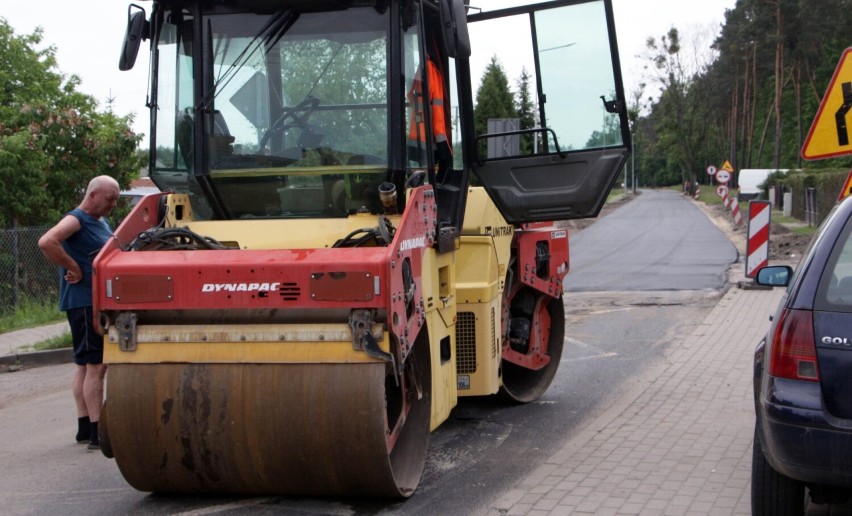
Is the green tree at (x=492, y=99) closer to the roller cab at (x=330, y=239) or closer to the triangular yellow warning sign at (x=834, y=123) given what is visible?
the roller cab at (x=330, y=239)

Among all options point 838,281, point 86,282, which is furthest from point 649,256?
point 838,281

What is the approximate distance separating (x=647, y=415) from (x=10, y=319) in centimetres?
991

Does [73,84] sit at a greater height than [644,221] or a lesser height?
greater

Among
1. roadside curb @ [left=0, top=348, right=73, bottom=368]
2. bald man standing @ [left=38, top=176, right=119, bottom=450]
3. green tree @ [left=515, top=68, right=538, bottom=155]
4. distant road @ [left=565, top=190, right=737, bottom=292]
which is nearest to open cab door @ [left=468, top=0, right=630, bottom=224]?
green tree @ [left=515, top=68, right=538, bottom=155]

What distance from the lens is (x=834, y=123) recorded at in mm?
7656

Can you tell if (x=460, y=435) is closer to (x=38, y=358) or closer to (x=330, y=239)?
(x=330, y=239)

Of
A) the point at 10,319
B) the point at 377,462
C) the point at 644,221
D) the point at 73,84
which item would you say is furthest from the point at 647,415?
the point at 644,221

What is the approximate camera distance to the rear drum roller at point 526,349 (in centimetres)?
842

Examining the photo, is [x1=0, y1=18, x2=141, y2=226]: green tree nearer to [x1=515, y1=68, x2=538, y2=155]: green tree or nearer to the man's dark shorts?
Result: the man's dark shorts

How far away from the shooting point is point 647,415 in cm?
784

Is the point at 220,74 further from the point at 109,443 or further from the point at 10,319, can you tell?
the point at 10,319

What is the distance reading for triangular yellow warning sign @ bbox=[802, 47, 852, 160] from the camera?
760 cm

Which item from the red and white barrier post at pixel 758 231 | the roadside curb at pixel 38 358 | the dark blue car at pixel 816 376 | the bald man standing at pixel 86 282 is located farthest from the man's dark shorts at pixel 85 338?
the red and white barrier post at pixel 758 231

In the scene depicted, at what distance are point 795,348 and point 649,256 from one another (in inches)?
841
